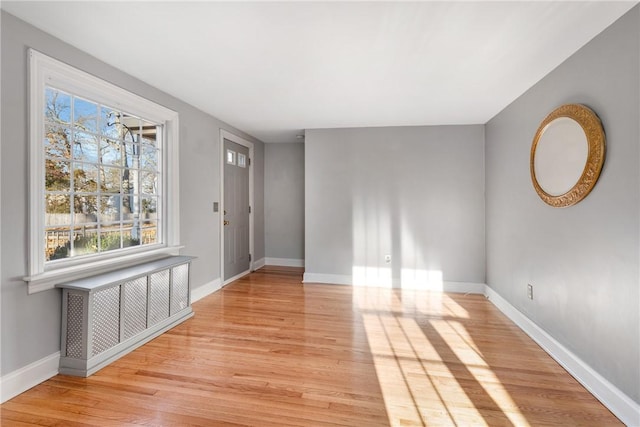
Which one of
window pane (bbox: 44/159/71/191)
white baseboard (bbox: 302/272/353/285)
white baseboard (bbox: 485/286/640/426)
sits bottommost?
white baseboard (bbox: 485/286/640/426)

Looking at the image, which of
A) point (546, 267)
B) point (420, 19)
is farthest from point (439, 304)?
point (420, 19)

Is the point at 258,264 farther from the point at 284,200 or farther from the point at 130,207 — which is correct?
the point at 130,207

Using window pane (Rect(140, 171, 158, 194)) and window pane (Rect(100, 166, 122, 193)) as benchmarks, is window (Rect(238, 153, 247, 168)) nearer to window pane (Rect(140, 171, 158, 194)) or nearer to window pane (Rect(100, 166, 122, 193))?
window pane (Rect(140, 171, 158, 194))

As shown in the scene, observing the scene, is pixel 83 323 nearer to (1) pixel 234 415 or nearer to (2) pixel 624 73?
(1) pixel 234 415

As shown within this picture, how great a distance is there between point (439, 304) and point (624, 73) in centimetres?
277

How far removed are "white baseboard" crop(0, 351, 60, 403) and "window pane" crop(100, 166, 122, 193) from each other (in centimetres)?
134

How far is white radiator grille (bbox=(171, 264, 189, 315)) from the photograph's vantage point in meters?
3.02

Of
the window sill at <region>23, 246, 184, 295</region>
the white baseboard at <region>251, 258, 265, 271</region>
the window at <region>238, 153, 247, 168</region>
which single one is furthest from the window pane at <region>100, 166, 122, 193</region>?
the white baseboard at <region>251, 258, 265, 271</region>

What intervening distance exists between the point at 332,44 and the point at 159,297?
8.69 feet

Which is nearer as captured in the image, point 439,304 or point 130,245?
point 130,245

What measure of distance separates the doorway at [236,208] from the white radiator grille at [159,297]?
1.49 meters

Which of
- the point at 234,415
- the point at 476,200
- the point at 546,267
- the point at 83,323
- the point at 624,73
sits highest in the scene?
the point at 624,73

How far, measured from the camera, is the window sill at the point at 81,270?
2016 millimetres

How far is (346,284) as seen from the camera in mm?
4586
